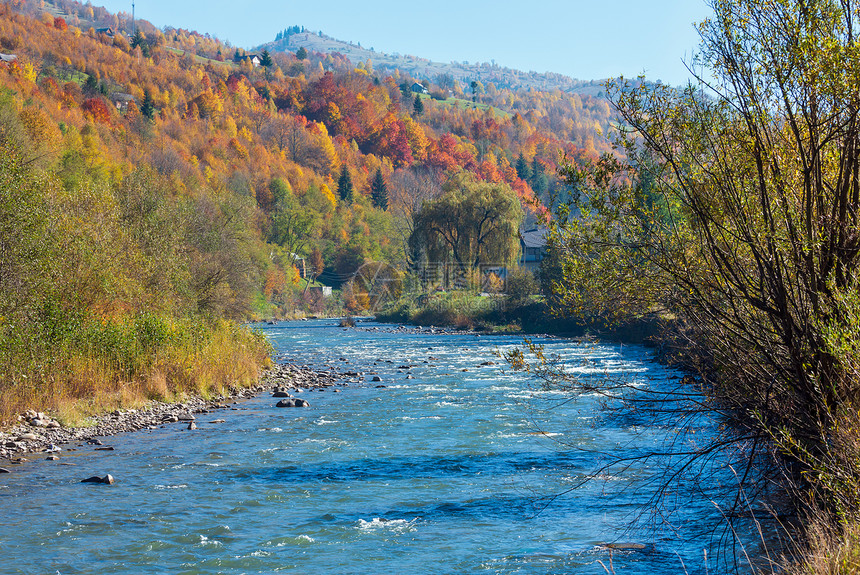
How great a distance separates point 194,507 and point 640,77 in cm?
1000

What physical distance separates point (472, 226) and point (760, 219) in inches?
2234

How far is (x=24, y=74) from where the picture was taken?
96.6 m

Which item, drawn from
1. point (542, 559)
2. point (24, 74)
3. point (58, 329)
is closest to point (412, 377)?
point (58, 329)

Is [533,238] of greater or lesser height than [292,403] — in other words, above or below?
above

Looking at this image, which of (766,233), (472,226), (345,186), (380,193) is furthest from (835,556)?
(345,186)

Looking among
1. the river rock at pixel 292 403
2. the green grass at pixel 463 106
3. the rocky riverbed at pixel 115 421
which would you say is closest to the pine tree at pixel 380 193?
the green grass at pixel 463 106

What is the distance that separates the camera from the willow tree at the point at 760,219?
27.2 feet

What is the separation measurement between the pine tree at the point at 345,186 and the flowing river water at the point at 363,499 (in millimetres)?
98725

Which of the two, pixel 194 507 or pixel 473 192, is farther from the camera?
pixel 473 192

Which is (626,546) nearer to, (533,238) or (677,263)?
(677,263)

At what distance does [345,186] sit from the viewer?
120 metres

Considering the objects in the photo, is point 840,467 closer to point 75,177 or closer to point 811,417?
point 811,417

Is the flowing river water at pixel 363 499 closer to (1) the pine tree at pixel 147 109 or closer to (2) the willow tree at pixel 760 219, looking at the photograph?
(2) the willow tree at pixel 760 219

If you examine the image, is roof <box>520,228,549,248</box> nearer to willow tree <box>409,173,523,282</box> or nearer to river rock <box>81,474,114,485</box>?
willow tree <box>409,173,523,282</box>
